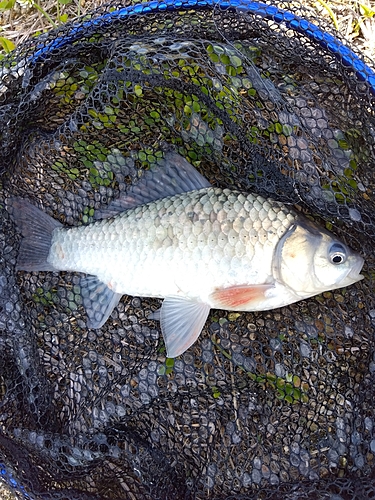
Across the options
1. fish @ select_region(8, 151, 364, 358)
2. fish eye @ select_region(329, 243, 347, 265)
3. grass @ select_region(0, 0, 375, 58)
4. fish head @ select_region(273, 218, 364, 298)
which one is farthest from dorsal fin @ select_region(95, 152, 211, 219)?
grass @ select_region(0, 0, 375, 58)

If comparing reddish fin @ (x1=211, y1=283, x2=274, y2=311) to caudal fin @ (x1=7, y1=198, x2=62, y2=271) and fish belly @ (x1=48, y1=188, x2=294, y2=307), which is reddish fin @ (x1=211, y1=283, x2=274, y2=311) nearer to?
fish belly @ (x1=48, y1=188, x2=294, y2=307)

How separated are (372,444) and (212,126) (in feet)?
3.62

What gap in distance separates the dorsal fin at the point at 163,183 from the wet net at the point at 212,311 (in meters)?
0.12

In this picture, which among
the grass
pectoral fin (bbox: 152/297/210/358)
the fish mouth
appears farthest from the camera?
the grass

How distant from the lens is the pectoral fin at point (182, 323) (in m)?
1.61

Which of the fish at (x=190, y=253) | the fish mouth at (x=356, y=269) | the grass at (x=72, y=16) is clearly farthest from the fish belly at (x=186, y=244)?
the grass at (x=72, y=16)

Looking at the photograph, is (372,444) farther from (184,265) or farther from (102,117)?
(102,117)

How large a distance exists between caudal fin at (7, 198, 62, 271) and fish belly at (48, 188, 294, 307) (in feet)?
0.42

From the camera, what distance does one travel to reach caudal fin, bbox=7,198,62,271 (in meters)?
1.76

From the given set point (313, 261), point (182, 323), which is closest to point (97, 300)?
point (182, 323)

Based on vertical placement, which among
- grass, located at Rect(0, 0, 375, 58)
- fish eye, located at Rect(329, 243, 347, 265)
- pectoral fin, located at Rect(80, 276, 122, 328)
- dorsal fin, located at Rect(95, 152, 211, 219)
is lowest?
pectoral fin, located at Rect(80, 276, 122, 328)

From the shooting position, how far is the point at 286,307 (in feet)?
5.49

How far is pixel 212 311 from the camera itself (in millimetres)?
1739

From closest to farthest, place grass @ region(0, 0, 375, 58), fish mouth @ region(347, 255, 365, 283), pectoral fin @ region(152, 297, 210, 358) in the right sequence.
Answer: fish mouth @ region(347, 255, 365, 283) < pectoral fin @ region(152, 297, 210, 358) < grass @ region(0, 0, 375, 58)
